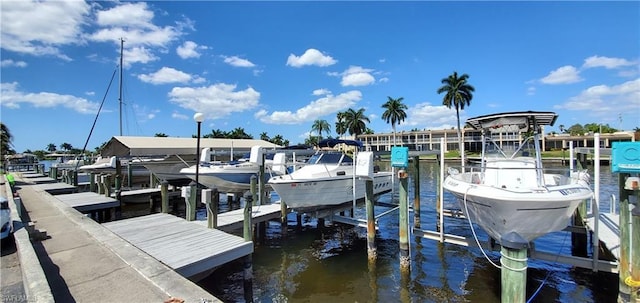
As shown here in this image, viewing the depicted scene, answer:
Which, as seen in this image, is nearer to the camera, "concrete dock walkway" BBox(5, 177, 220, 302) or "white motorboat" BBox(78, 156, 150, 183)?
"concrete dock walkway" BBox(5, 177, 220, 302)

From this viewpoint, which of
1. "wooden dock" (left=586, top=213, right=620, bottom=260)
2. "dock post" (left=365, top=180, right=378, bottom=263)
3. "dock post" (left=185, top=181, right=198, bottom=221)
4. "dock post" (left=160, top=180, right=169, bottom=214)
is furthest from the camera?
Result: "dock post" (left=160, top=180, right=169, bottom=214)

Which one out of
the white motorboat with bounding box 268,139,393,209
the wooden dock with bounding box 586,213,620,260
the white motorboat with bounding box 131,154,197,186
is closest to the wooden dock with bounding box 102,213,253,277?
the white motorboat with bounding box 268,139,393,209

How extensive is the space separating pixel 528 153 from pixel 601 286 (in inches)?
152

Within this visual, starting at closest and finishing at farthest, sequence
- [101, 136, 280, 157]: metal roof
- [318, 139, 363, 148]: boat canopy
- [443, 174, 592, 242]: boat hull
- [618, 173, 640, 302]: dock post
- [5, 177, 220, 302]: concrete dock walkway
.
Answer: [5, 177, 220, 302]: concrete dock walkway < [618, 173, 640, 302]: dock post < [443, 174, 592, 242]: boat hull < [318, 139, 363, 148]: boat canopy < [101, 136, 280, 157]: metal roof

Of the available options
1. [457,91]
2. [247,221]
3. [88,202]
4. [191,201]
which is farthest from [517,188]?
[457,91]

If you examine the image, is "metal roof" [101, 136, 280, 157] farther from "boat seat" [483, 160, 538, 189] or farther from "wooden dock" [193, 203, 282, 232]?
"boat seat" [483, 160, 538, 189]

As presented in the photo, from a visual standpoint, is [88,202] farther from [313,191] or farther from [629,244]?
[629,244]

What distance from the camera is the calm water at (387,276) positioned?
24.6 ft

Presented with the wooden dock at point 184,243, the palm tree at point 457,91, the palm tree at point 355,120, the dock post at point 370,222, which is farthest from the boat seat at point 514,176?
the palm tree at point 355,120

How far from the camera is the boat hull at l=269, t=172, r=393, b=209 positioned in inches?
419

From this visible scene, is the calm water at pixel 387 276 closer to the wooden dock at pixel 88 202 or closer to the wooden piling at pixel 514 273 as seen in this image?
the wooden piling at pixel 514 273

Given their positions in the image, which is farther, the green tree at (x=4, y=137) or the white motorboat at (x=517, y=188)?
the green tree at (x=4, y=137)

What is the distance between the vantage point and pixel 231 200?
18.0 metres

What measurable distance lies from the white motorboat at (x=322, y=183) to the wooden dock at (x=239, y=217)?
2.89 feet
